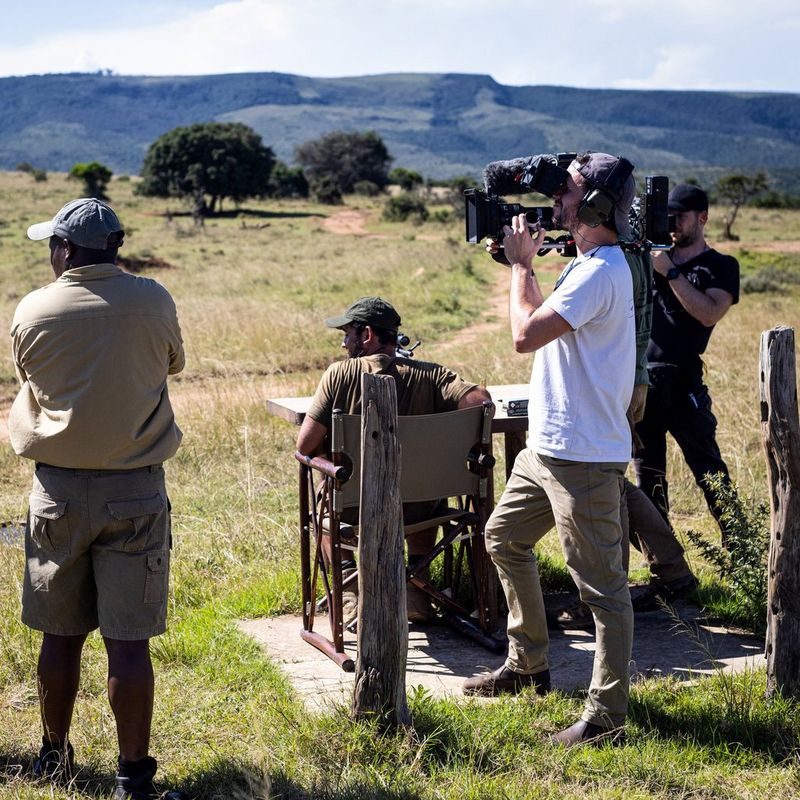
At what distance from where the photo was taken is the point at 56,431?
2908 millimetres

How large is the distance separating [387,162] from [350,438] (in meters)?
90.3

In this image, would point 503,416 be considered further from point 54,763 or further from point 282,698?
point 54,763

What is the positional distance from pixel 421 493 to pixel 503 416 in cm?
55

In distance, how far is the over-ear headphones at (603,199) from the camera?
3.20 m

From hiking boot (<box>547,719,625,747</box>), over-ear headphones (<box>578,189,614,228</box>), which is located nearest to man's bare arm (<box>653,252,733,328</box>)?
over-ear headphones (<box>578,189,614,228</box>)

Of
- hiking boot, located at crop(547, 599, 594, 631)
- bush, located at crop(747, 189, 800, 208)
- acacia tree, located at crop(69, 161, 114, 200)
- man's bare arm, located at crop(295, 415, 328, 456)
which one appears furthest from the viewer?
bush, located at crop(747, 189, 800, 208)

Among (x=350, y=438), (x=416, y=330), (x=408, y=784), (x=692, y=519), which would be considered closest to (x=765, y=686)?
(x=408, y=784)

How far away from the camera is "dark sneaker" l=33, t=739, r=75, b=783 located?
317cm

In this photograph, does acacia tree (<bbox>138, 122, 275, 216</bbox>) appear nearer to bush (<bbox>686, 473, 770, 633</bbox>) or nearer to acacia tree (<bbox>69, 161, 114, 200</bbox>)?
acacia tree (<bbox>69, 161, 114, 200</bbox>)

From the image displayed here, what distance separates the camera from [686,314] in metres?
4.92

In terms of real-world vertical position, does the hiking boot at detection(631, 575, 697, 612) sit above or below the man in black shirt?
below

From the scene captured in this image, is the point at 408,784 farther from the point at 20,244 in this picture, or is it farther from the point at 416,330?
the point at 20,244

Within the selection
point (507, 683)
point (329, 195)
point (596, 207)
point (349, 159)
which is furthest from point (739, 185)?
point (349, 159)

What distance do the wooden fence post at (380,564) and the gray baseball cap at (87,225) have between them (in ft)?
2.90
